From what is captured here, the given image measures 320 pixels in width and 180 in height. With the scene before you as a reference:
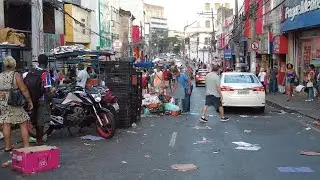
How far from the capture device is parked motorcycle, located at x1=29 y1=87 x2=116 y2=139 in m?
11.4

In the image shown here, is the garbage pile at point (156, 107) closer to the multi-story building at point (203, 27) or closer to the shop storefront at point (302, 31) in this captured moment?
the shop storefront at point (302, 31)

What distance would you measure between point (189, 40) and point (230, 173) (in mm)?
128671

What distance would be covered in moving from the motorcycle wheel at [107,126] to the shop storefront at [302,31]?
13.1m

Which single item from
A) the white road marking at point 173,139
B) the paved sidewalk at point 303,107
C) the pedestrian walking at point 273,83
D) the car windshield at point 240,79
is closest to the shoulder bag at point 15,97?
the white road marking at point 173,139

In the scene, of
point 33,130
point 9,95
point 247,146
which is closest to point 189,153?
point 247,146

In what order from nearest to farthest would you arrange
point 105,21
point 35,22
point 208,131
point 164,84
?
point 208,131 < point 35,22 < point 164,84 < point 105,21

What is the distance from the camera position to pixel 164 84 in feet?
81.6

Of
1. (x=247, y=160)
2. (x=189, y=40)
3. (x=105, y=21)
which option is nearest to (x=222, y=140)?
(x=247, y=160)

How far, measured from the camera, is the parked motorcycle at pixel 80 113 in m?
11.4

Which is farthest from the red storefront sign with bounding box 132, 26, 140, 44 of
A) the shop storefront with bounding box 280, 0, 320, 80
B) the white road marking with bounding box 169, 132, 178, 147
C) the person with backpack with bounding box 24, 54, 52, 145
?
the person with backpack with bounding box 24, 54, 52, 145

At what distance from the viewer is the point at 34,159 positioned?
311 inches

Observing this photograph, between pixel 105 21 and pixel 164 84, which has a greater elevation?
pixel 105 21

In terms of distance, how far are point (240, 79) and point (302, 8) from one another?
7.64 m

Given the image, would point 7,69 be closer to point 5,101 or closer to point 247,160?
point 5,101
